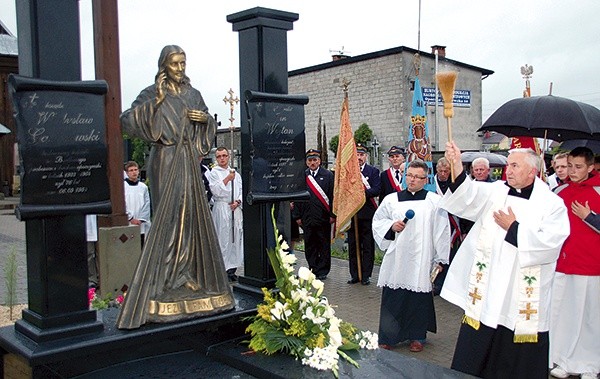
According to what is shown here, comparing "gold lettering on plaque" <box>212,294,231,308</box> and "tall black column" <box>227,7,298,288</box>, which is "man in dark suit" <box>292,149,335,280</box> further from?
"gold lettering on plaque" <box>212,294,231,308</box>

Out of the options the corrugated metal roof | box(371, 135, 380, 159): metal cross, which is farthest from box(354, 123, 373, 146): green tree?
the corrugated metal roof

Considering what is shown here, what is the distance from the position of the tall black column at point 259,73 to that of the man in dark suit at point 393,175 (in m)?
4.21

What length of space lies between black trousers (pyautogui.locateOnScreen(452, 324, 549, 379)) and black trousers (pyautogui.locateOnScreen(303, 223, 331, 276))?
17.7ft

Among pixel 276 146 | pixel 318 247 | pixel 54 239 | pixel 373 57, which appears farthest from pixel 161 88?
pixel 373 57

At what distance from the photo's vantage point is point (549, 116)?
544 cm

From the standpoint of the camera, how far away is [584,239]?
556cm

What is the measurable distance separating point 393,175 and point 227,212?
2.94 metres

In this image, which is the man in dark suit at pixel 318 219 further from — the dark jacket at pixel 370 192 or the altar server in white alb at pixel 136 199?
the altar server in white alb at pixel 136 199

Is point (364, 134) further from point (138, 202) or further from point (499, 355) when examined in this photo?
point (499, 355)

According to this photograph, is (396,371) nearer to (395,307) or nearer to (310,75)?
(395,307)

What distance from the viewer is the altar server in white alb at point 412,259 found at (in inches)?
239

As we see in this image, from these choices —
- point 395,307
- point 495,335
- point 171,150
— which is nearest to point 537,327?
point 495,335

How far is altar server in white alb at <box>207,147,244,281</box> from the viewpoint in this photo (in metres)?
9.89

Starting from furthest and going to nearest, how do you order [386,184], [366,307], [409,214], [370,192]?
[370,192] < [386,184] < [366,307] < [409,214]
